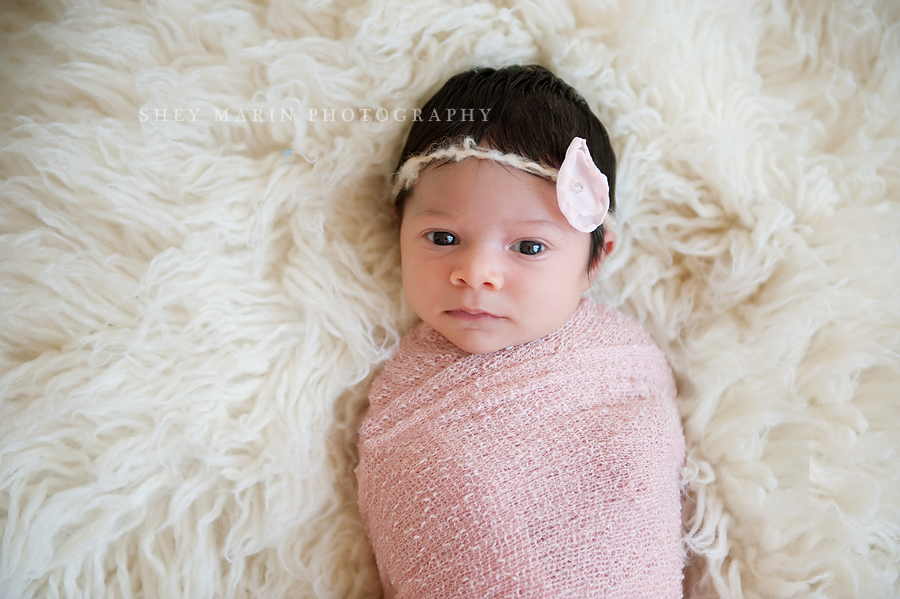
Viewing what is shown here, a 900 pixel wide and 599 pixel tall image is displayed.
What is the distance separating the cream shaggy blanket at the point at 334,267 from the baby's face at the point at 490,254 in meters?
0.16

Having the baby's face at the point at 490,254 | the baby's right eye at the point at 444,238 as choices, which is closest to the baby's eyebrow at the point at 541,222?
the baby's face at the point at 490,254

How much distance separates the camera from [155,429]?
3.36 ft

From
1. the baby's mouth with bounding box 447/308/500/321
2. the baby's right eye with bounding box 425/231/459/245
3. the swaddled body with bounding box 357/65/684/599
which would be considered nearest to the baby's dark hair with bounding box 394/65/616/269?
the swaddled body with bounding box 357/65/684/599

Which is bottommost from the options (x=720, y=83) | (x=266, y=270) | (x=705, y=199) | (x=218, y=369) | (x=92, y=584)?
(x=92, y=584)

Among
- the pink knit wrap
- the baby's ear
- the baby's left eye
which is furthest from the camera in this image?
the baby's ear

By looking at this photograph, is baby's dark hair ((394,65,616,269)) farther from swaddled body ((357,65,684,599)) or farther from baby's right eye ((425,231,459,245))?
baby's right eye ((425,231,459,245))

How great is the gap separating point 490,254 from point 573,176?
0.19 meters

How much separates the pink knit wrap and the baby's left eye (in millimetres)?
159

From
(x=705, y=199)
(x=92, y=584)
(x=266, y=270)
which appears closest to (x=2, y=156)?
(x=266, y=270)

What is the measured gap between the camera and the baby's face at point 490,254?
1020 mm

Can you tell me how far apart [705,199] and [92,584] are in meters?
1.23

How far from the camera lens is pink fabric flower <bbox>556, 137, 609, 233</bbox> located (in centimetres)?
100

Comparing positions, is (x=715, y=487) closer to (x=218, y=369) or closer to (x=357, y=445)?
(x=357, y=445)

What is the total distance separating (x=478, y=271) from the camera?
3.26 feet
